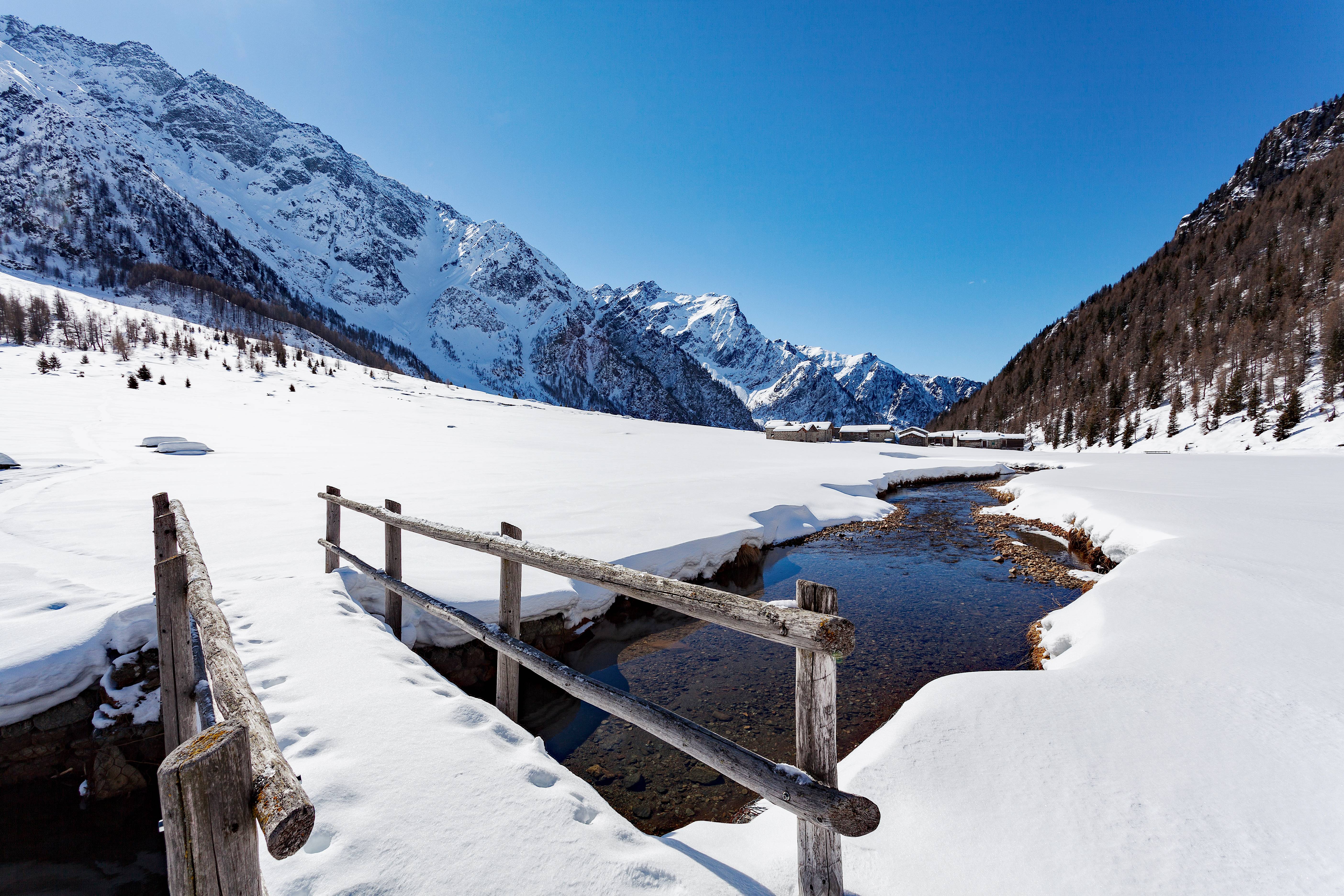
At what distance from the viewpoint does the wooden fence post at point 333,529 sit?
6.90 m

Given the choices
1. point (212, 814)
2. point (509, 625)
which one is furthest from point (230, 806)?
point (509, 625)

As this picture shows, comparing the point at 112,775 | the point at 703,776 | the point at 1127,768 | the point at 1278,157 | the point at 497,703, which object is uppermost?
the point at 1278,157

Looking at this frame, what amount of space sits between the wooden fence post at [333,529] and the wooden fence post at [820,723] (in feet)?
22.2

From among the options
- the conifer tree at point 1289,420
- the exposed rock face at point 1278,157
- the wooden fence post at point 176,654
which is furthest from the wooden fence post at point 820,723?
the exposed rock face at point 1278,157

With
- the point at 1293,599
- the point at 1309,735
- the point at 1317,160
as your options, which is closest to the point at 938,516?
the point at 1293,599

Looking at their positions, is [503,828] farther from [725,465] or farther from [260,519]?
[725,465]

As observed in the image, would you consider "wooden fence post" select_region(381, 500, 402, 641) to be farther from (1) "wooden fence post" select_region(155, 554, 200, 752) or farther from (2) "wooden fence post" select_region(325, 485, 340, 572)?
(1) "wooden fence post" select_region(155, 554, 200, 752)

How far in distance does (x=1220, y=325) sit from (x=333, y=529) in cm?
9573

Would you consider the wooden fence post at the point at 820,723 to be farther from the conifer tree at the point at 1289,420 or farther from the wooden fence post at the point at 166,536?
the conifer tree at the point at 1289,420

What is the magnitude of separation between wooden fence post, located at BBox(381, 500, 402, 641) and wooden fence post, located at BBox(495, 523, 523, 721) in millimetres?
2229

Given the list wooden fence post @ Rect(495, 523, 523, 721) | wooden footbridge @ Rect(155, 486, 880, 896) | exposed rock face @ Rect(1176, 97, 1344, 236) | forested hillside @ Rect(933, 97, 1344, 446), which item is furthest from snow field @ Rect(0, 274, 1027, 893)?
exposed rock face @ Rect(1176, 97, 1344, 236)

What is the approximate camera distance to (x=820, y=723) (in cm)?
240

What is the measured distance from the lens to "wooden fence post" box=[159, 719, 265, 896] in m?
1.23

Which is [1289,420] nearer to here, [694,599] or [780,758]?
[780,758]
